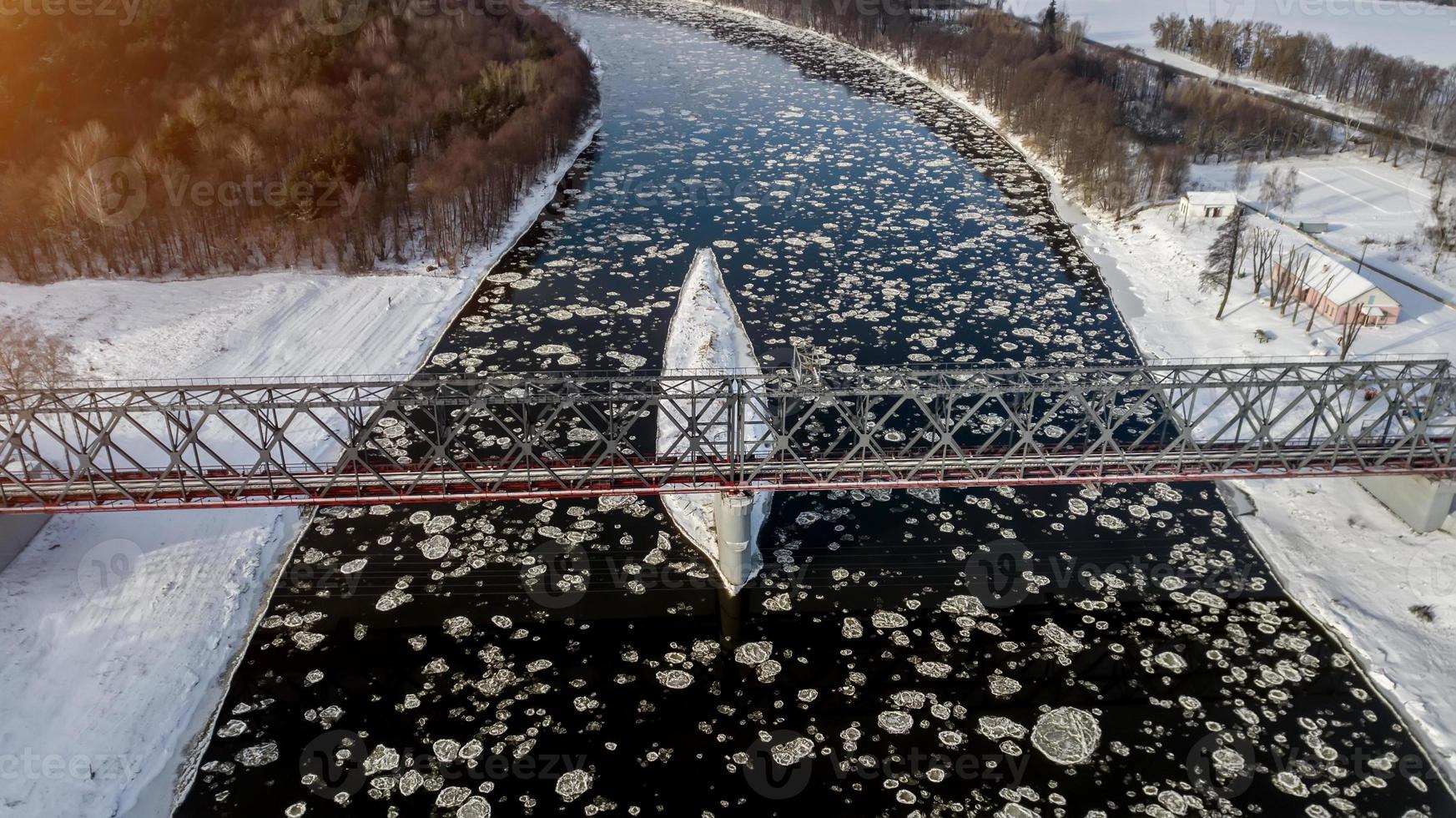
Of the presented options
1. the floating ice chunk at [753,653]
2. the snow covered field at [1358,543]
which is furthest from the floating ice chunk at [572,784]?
the snow covered field at [1358,543]

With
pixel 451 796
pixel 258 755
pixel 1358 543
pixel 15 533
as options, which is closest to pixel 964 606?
pixel 1358 543

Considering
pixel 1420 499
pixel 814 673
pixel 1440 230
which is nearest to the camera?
pixel 814 673

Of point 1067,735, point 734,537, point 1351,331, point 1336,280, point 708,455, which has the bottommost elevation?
point 1067,735

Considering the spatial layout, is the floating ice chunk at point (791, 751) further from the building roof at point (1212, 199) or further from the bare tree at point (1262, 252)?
the building roof at point (1212, 199)

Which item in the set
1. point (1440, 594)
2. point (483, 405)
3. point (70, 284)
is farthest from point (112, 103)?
point (1440, 594)

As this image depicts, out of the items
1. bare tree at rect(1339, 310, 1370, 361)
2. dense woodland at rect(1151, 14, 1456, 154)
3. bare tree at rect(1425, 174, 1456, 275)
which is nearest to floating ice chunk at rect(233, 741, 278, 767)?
bare tree at rect(1339, 310, 1370, 361)

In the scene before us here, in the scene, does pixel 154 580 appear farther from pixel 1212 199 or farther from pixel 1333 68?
pixel 1333 68

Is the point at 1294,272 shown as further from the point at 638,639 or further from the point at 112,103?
the point at 112,103
